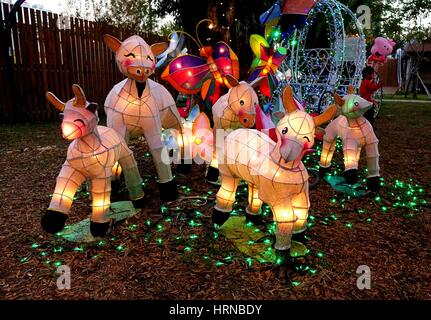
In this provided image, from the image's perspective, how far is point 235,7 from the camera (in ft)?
15.4

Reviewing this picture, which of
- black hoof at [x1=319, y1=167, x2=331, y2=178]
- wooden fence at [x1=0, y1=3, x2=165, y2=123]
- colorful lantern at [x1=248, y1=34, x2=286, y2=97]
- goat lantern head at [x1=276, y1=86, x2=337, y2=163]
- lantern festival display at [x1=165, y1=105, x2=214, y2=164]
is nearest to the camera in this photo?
goat lantern head at [x1=276, y1=86, x2=337, y2=163]

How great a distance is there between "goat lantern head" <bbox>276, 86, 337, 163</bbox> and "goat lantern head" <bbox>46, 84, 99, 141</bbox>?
1397 millimetres

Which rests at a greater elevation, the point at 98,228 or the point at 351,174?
the point at 351,174

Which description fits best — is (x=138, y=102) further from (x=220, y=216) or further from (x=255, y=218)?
(x=255, y=218)

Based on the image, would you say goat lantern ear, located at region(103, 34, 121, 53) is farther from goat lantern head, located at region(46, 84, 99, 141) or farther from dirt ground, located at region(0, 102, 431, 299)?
dirt ground, located at region(0, 102, 431, 299)

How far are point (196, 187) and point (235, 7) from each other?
244cm

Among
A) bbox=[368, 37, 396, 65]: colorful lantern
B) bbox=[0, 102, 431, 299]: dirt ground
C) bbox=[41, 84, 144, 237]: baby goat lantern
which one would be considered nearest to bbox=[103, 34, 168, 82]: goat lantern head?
bbox=[41, 84, 144, 237]: baby goat lantern

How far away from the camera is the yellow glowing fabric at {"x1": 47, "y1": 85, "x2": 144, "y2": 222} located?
2.58 m

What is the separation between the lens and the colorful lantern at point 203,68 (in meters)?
3.78

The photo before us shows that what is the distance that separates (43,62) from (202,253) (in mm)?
7945

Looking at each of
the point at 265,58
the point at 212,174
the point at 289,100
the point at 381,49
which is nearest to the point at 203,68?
the point at 265,58

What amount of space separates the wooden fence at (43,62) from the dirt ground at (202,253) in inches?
196

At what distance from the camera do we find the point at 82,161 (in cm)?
271
